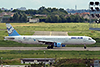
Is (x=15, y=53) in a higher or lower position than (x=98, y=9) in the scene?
lower

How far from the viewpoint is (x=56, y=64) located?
3819 cm

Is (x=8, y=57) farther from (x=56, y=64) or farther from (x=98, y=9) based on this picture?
(x=98, y=9)

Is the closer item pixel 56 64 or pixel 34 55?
pixel 56 64

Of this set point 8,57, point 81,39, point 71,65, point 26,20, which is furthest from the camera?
point 26,20

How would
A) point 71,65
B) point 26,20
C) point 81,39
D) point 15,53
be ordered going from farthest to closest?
point 26,20
point 81,39
point 15,53
point 71,65

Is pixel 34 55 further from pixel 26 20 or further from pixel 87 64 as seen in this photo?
pixel 26 20

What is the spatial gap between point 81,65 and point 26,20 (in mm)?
160347

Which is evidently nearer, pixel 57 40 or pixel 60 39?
pixel 60 39

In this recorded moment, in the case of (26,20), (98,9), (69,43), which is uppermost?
(98,9)

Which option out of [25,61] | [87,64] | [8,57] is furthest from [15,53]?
[87,64]

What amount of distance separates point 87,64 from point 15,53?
55.8ft

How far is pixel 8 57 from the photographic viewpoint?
4556 centimetres

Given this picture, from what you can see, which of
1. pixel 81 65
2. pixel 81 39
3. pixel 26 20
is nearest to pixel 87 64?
pixel 81 65

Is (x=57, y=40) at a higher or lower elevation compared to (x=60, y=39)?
lower
